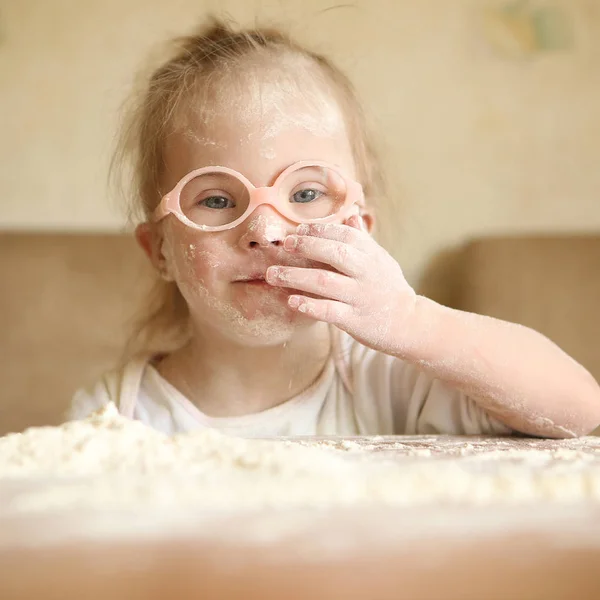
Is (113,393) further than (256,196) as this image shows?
Yes

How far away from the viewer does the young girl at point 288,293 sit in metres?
0.72

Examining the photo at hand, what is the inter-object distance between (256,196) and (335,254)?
0.13 metres

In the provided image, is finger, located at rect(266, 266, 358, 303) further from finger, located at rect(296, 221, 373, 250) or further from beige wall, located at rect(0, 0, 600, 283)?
beige wall, located at rect(0, 0, 600, 283)

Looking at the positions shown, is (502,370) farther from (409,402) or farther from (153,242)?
(153,242)

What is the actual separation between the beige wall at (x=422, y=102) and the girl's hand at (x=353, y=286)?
3.41 feet

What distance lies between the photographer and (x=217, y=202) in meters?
0.82

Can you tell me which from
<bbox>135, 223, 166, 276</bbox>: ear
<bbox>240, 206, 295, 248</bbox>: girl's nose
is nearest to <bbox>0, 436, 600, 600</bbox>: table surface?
<bbox>240, 206, 295, 248</bbox>: girl's nose

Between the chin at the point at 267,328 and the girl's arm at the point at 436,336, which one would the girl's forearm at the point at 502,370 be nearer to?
the girl's arm at the point at 436,336

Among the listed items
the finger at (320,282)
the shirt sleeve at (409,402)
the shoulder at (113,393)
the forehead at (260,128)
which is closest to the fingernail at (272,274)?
the finger at (320,282)

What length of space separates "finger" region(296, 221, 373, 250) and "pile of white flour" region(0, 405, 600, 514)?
9.7 inches

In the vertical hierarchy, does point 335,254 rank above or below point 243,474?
above

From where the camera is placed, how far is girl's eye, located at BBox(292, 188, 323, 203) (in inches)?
32.0

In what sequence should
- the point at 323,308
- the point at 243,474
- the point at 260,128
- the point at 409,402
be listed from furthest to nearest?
the point at 409,402 → the point at 260,128 → the point at 323,308 → the point at 243,474

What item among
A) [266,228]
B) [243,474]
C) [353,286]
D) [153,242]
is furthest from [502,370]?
[153,242]
